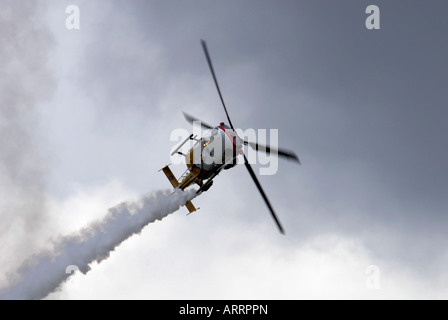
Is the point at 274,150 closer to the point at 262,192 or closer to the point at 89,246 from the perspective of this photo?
the point at 262,192

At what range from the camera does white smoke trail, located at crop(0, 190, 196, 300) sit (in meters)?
63.0

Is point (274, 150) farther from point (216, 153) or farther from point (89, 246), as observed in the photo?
point (89, 246)

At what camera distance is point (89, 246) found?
214 feet

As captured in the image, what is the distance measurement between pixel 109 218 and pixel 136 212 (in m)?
3.52

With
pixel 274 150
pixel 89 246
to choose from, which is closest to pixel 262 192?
pixel 274 150

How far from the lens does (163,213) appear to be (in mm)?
66562

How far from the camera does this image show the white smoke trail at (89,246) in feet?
207
